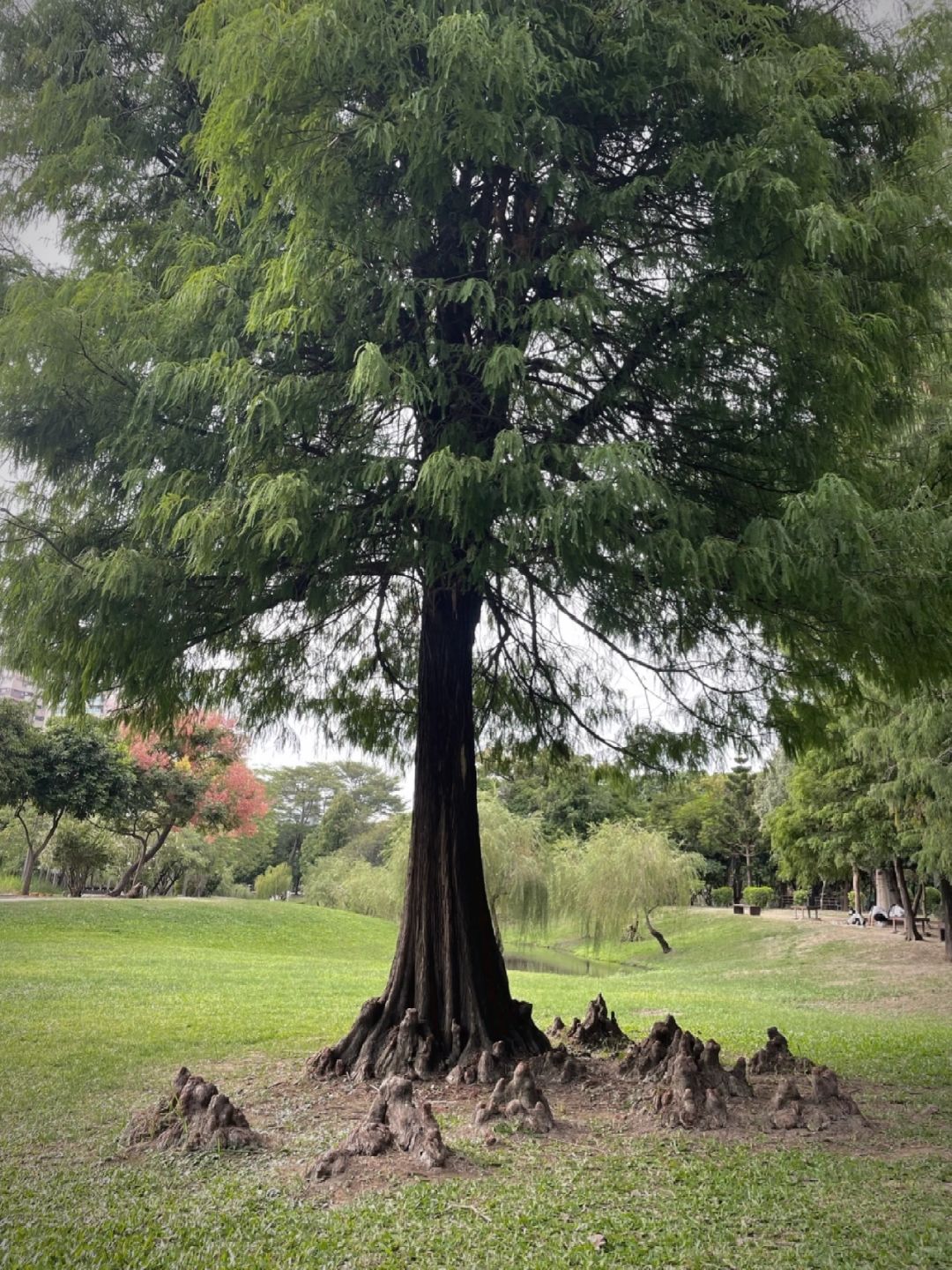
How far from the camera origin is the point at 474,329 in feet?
19.2

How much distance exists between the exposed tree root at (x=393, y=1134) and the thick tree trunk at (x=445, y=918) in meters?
1.65

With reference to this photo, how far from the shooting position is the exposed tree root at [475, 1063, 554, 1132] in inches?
197

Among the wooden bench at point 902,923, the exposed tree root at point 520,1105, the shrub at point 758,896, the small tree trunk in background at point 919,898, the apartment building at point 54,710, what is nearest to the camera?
the exposed tree root at point 520,1105

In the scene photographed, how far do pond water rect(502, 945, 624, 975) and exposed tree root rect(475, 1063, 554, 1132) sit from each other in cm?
1907

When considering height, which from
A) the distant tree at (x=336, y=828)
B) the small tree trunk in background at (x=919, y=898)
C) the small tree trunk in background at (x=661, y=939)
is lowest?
the small tree trunk in background at (x=661, y=939)

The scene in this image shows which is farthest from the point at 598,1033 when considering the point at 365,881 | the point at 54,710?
the point at 365,881

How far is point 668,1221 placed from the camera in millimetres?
3693

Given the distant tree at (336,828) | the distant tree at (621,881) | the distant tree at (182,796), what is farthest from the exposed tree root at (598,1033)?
the distant tree at (336,828)

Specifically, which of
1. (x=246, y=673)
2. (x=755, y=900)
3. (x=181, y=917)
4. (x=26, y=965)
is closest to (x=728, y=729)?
(x=246, y=673)

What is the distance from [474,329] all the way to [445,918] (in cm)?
420

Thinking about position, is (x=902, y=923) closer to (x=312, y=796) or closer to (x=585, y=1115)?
(x=585, y=1115)

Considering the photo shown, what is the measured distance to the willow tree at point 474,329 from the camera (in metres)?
4.44

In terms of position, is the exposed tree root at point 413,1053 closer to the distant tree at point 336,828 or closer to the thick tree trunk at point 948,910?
the thick tree trunk at point 948,910

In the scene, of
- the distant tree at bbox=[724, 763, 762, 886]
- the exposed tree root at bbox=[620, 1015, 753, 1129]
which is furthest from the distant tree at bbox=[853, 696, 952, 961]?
the distant tree at bbox=[724, 763, 762, 886]
